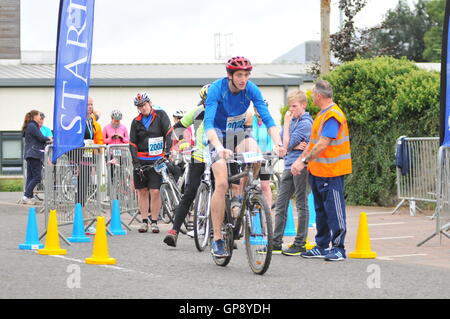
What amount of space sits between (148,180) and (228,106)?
4.83 meters

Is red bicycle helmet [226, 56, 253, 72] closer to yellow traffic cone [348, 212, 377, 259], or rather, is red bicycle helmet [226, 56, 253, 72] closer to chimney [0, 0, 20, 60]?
yellow traffic cone [348, 212, 377, 259]

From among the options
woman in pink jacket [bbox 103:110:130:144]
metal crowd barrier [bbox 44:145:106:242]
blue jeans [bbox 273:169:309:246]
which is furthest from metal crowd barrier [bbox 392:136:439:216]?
metal crowd barrier [bbox 44:145:106:242]

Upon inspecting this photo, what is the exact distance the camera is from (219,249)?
33.4 feet

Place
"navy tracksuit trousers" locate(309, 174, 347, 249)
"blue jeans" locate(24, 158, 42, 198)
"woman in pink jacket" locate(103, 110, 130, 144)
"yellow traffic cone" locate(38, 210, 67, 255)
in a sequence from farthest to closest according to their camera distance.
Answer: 1. "blue jeans" locate(24, 158, 42, 198)
2. "woman in pink jacket" locate(103, 110, 130, 144)
3. "yellow traffic cone" locate(38, 210, 67, 255)
4. "navy tracksuit trousers" locate(309, 174, 347, 249)

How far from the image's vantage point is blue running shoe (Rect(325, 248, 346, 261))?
10805 mm

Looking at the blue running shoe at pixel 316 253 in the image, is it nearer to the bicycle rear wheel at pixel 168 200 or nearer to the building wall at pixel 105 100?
the bicycle rear wheel at pixel 168 200

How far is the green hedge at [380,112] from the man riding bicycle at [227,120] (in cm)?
848

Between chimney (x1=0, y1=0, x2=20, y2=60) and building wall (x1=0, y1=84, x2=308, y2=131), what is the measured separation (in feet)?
31.2

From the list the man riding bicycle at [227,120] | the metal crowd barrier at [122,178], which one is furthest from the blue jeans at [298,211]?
the metal crowd barrier at [122,178]

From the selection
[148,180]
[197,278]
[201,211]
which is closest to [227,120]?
[201,211]

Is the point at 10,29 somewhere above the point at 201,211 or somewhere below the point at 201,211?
above

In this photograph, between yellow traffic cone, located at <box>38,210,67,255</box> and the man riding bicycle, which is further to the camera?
yellow traffic cone, located at <box>38,210,67,255</box>

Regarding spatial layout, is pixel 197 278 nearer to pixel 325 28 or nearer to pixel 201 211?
pixel 201 211
